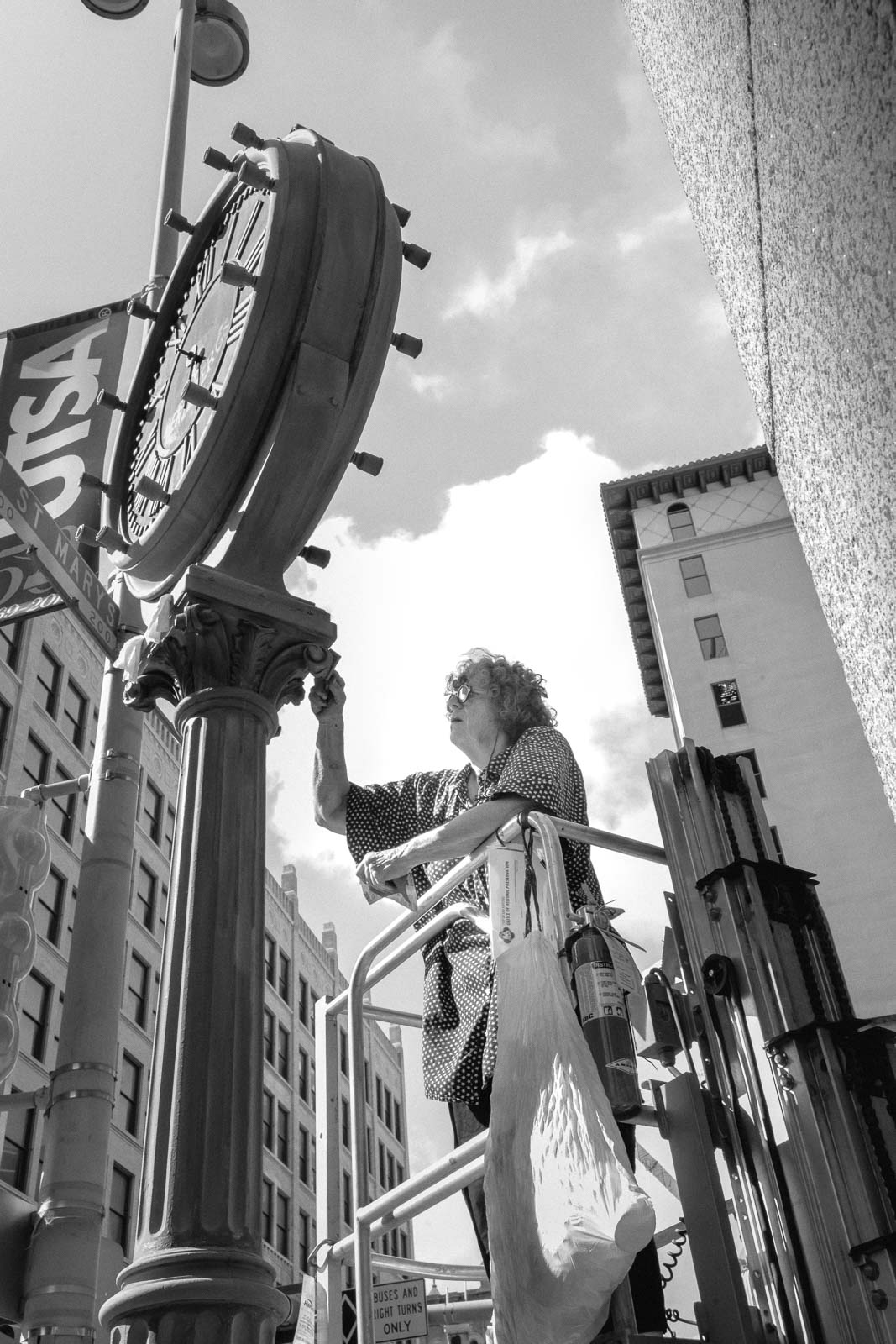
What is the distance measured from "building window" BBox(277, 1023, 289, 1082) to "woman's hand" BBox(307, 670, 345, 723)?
46.2m

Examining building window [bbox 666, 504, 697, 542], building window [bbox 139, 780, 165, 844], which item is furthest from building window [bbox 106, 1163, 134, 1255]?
building window [bbox 666, 504, 697, 542]

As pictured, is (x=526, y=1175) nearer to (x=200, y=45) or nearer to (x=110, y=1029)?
(x=110, y=1029)

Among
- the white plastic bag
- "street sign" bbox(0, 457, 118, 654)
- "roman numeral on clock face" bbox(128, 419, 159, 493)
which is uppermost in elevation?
"street sign" bbox(0, 457, 118, 654)

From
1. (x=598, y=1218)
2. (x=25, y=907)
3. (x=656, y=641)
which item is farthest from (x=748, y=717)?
(x=598, y=1218)

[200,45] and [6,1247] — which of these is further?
[200,45]

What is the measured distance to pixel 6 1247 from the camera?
404 cm

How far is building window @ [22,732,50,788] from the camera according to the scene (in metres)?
34.6

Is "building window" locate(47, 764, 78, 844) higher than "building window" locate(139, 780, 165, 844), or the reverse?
"building window" locate(139, 780, 165, 844)

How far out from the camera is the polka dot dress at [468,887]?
333cm

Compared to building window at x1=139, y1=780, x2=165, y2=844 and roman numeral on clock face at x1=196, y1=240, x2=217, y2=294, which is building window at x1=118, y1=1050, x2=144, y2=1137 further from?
roman numeral on clock face at x1=196, y1=240, x2=217, y2=294

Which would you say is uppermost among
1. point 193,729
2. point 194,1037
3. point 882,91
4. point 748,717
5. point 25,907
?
point 748,717

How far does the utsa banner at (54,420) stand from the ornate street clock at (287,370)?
246 centimetres

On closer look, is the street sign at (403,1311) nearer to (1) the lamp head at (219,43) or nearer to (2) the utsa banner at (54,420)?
(2) the utsa banner at (54,420)

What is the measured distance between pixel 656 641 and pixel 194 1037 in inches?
1572
